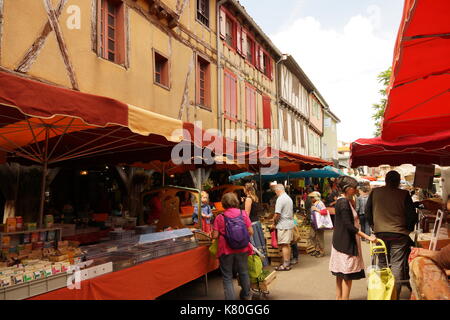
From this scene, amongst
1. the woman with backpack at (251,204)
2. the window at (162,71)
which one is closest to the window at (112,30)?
the window at (162,71)

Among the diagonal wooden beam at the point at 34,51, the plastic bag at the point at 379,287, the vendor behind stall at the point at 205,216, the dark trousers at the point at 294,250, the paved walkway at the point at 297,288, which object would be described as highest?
the diagonal wooden beam at the point at 34,51

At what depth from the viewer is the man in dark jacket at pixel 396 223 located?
4.28 m

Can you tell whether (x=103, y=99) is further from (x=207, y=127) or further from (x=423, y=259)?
(x=207, y=127)

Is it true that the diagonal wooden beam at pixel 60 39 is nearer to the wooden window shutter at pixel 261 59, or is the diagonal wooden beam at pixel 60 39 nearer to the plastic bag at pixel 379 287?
the plastic bag at pixel 379 287

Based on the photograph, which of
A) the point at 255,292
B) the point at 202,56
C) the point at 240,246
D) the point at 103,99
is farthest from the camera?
the point at 202,56

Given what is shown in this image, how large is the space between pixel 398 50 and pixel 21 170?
8.21m

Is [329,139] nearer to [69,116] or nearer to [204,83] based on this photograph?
[204,83]

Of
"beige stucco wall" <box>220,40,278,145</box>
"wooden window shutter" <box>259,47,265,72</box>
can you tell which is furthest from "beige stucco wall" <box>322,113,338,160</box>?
"wooden window shutter" <box>259,47,265,72</box>

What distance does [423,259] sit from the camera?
8.68 ft

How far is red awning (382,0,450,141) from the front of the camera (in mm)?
2316

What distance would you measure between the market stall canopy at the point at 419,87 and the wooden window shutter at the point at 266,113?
10.2m

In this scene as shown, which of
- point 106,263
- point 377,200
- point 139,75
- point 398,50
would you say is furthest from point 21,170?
point 398,50

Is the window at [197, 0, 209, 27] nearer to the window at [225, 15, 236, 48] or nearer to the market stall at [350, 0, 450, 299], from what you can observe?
the window at [225, 15, 236, 48]

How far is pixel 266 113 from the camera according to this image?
54.2 ft
